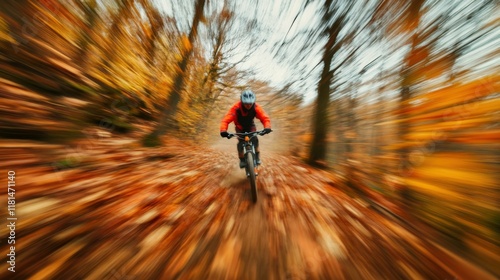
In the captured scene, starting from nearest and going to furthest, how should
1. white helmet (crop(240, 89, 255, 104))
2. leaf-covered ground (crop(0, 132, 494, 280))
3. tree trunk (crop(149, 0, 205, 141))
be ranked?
leaf-covered ground (crop(0, 132, 494, 280)) < white helmet (crop(240, 89, 255, 104)) < tree trunk (crop(149, 0, 205, 141))

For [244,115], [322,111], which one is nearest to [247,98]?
[244,115]

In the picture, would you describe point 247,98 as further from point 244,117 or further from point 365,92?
point 365,92

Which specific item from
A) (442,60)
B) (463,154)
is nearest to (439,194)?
(463,154)

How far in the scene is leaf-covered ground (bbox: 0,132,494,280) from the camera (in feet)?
4.99

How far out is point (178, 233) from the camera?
2.04m

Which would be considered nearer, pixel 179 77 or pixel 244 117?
pixel 244 117

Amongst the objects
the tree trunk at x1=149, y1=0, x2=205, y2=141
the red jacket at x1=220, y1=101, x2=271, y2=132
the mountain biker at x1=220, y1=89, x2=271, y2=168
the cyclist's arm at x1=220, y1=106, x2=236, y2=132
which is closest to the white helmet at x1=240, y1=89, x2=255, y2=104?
the mountain biker at x1=220, y1=89, x2=271, y2=168

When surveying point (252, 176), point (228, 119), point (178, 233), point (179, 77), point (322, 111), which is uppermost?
point (179, 77)

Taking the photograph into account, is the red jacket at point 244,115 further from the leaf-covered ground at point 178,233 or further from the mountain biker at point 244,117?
the leaf-covered ground at point 178,233

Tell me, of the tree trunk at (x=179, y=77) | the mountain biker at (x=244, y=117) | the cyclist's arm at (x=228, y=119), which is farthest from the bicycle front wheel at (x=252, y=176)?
the tree trunk at (x=179, y=77)

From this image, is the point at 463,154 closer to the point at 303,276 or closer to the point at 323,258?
the point at 323,258

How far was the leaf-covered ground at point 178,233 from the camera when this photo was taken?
4.99ft

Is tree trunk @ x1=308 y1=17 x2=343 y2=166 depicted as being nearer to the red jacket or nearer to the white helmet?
the red jacket

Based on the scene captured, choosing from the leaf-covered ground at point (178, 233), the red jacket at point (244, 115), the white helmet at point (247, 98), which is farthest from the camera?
the red jacket at point (244, 115)
